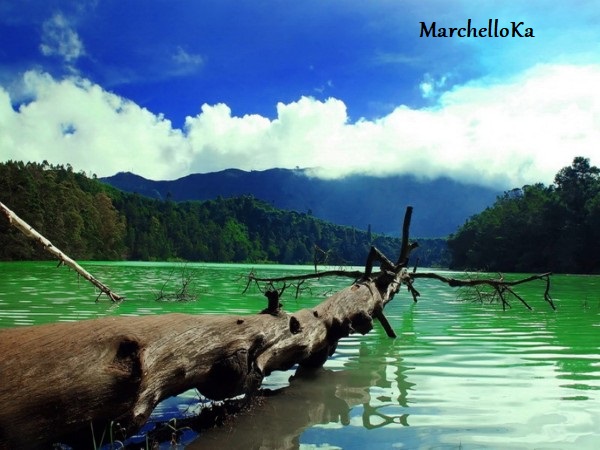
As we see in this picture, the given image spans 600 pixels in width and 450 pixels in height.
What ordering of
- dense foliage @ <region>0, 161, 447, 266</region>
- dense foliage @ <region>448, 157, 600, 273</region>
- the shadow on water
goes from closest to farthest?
the shadow on water
dense foliage @ <region>448, 157, 600, 273</region>
dense foliage @ <region>0, 161, 447, 266</region>

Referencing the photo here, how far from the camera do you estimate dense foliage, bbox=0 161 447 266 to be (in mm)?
85375

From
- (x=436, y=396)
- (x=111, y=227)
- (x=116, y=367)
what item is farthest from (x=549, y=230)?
(x=116, y=367)

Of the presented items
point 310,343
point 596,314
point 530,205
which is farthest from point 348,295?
point 530,205

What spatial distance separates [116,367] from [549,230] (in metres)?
95.5

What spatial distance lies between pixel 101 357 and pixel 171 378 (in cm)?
73

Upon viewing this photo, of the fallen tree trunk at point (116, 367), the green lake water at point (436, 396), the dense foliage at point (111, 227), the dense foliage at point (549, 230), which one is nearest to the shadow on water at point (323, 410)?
the green lake water at point (436, 396)

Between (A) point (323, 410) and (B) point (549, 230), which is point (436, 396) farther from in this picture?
(B) point (549, 230)

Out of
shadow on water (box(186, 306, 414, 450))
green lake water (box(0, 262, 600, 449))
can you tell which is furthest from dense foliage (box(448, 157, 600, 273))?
shadow on water (box(186, 306, 414, 450))

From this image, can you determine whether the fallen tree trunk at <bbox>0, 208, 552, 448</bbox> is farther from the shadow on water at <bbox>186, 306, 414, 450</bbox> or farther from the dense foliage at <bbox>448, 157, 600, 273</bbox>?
the dense foliage at <bbox>448, 157, 600, 273</bbox>

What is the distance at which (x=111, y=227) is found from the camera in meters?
123

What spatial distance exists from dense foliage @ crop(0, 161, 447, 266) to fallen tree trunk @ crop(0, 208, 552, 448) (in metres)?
11.2

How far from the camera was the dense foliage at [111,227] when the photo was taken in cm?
8538

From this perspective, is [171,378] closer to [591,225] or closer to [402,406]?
[402,406]

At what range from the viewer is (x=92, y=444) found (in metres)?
3.86
